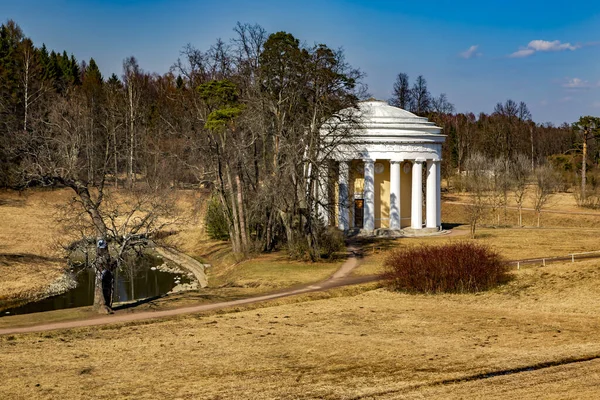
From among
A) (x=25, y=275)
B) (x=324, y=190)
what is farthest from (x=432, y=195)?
(x=25, y=275)

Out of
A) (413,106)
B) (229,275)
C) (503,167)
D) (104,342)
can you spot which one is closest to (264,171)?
(229,275)

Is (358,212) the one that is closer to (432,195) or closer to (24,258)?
(432,195)

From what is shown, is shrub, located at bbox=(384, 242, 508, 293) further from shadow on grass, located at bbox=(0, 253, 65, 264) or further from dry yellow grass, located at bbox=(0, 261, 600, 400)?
shadow on grass, located at bbox=(0, 253, 65, 264)

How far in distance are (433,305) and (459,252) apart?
5.06 m

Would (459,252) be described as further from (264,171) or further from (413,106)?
(413,106)

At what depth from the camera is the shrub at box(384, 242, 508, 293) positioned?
3231cm

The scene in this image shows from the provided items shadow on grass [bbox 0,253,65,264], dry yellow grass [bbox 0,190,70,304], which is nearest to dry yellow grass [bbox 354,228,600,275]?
dry yellow grass [bbox 0,190,70,304]

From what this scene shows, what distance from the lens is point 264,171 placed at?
4459 cm

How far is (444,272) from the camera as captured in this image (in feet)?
106

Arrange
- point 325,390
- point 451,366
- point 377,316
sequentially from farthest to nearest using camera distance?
1. point 377,316
2. point 451,366
3. point 325,390

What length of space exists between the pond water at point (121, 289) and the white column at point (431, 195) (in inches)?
777

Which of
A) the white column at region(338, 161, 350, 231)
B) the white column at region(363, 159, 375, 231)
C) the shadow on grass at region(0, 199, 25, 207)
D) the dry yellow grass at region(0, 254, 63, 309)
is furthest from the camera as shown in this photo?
the shadow on grass at region(0, 199, 25, 207)

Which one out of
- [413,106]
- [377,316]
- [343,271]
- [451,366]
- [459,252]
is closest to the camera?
[451,366]

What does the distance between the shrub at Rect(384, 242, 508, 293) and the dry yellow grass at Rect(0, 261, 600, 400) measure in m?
2.24
